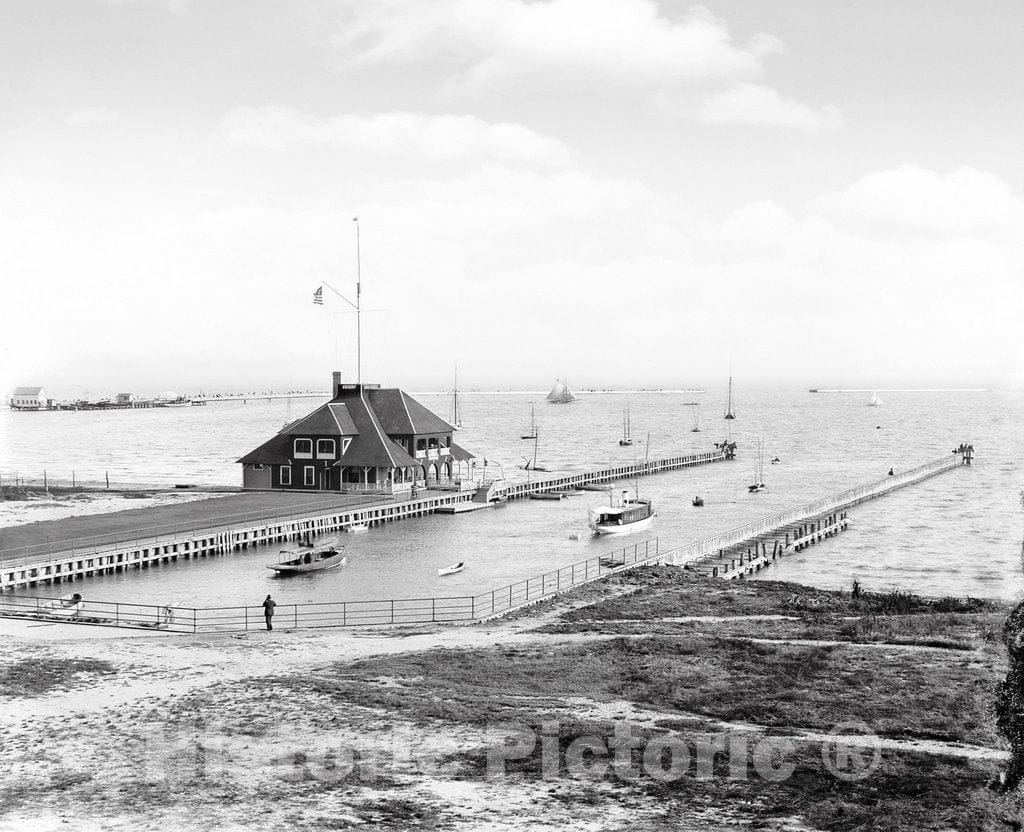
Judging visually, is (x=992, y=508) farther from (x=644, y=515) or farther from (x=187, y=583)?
(x=187, y=583)

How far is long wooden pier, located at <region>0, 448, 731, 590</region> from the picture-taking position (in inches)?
1706

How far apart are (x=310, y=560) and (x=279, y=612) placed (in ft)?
36.6

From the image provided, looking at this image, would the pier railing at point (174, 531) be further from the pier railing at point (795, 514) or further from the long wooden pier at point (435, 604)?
the pier railing at point (795, 514)

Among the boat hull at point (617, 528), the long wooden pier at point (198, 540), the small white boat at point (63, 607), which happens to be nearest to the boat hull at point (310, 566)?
the long wooden pier at point (198, 540)

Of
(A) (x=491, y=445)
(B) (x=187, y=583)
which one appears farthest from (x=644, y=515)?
(A) (x=491, y=445)

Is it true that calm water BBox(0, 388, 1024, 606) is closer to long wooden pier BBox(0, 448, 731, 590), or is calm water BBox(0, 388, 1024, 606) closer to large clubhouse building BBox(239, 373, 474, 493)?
long wooden pier BBox(0, 448, 731, 590)

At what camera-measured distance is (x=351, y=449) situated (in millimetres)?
72312

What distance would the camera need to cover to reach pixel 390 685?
22.8 m

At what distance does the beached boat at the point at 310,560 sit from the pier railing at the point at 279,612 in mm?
8222

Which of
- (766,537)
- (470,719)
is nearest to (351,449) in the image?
(766,537)

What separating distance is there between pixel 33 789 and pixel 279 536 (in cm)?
4184

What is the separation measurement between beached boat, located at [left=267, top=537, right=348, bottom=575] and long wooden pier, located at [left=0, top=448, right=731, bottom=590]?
5024 millimetres

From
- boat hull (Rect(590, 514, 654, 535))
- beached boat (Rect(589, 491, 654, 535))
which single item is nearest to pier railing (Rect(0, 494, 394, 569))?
beached boat (Rect(589, 491, 654, 535))

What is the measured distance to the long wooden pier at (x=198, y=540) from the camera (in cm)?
4334
